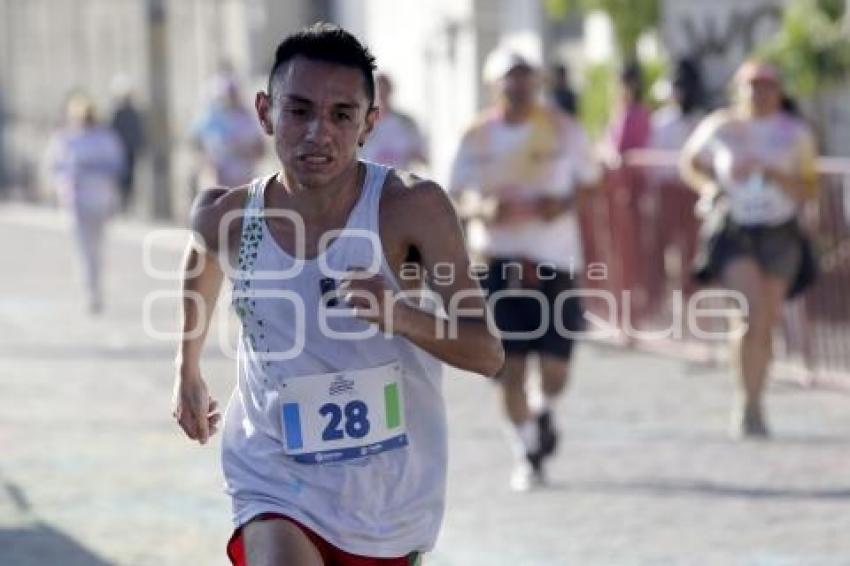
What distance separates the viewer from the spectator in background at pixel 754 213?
13250 millimetres

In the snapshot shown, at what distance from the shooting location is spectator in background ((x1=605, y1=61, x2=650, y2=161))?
19672 millimetres

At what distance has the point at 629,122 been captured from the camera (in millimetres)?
19797

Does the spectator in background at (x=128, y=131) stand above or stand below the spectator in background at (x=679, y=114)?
below

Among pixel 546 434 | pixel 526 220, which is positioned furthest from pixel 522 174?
pixel 546 434

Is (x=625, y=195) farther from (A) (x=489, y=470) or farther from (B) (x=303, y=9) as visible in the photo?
(B) (x=303, y=9)

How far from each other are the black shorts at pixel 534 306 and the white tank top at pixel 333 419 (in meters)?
5.42

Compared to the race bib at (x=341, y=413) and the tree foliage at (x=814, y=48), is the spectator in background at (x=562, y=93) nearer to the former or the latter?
the tree foliage at (x=814, y=48)

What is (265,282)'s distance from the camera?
6.20 meters

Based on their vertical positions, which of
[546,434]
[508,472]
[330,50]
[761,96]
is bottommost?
[508,472]

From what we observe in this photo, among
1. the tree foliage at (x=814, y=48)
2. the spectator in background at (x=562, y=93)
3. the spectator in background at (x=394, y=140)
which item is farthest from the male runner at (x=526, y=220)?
the spectator in background at (x=562, y=93)

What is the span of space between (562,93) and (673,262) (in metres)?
6.05

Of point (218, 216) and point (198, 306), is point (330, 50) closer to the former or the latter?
point (218, 216)

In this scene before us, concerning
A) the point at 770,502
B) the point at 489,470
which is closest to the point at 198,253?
the point at 770,502

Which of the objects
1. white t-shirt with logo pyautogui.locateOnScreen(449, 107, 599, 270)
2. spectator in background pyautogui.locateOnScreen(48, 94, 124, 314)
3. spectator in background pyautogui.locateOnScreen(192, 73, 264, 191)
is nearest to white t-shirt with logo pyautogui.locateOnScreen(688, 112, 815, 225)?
white t-shirt with logo pyautogui.locateOnScreen(449, 107, 599, 270)
